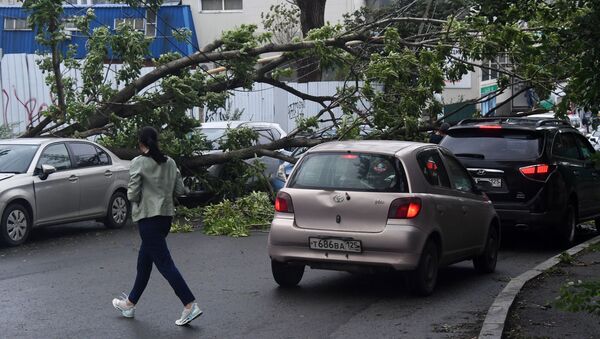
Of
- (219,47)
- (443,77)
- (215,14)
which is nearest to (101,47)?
(219,47)

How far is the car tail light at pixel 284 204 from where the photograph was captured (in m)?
9.68

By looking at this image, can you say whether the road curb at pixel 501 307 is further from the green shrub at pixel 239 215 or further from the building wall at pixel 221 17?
the building wall at pixel 221 17

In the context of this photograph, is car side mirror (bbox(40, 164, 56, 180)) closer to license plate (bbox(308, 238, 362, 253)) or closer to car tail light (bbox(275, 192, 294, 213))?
car tail light (bbox(275, 192, 294, 213))

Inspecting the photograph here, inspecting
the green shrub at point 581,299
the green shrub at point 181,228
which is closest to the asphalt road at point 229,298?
the green shrub at point 181,228

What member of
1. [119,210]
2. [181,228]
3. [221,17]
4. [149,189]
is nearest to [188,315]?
[149,189]

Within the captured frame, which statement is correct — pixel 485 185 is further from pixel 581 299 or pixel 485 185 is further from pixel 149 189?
pixel 581 299

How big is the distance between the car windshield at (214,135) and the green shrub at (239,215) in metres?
2.15

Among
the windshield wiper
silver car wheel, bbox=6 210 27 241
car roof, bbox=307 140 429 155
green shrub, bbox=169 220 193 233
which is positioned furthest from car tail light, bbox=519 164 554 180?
silver car wheel, bbox=6 210 27 241

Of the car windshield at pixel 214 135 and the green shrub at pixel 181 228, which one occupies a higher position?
the car windshield at pixel 214 135

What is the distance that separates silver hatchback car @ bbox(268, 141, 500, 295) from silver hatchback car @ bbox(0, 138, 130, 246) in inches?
204

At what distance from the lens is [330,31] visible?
56.9 feet

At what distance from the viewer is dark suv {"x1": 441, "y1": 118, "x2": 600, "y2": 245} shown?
12.9 metres

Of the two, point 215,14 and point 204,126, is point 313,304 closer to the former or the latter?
point 204,126

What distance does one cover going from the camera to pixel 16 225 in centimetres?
1352
